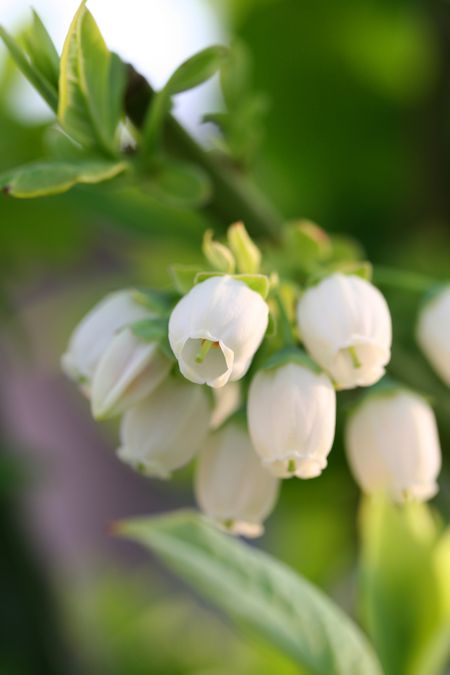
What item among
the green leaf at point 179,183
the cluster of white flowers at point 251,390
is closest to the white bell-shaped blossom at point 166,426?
the cluster of white flowers at point 251,390

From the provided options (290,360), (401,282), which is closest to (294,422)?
(290,360)

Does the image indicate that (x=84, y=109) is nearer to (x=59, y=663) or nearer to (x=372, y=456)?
(x=372, y=456)

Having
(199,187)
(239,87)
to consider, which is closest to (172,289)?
(199,187)

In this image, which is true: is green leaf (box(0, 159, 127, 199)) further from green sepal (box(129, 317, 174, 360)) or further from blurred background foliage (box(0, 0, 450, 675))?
blurred background foliage (box(0, 0, 450, 675))

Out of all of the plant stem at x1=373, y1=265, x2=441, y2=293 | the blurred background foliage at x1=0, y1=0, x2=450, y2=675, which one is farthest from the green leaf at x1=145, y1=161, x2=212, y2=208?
the blurred background foliage at x1=0, y1=0, x2=450, y2=675

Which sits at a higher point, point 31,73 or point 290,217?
point 31,73

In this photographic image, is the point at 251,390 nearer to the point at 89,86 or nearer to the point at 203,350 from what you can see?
the point at 203,350

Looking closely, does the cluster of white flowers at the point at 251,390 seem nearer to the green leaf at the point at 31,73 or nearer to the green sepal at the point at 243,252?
the green sepal at the point at 243,252
